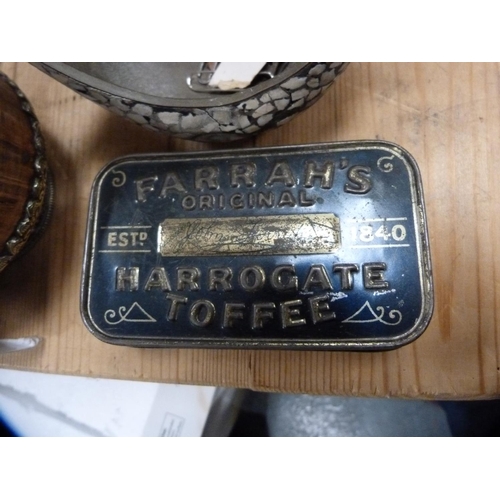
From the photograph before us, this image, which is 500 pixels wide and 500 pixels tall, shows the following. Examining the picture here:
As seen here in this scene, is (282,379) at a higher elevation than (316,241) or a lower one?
lower

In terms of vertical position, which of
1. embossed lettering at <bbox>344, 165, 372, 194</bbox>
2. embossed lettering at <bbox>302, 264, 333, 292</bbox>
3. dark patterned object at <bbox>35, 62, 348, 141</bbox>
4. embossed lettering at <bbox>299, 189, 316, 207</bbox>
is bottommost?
embossed lettering at <bbox>302, 264, 333, 292</bbox>

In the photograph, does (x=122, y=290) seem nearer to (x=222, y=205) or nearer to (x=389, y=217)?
(x=222, y=205)

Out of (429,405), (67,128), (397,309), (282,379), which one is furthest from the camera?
(429,405)

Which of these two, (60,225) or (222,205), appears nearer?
(222,205)

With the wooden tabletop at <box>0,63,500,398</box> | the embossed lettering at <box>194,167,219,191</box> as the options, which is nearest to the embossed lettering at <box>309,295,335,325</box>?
the wooden tabletop at <box>0,63,500,398</box>

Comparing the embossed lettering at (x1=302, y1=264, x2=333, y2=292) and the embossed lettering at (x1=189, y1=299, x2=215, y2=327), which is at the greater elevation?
the embossed lettering at (x1=302, y1=264, x2=333, y2=292)

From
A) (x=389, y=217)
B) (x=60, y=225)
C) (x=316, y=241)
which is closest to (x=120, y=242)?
(x=60, y=225)

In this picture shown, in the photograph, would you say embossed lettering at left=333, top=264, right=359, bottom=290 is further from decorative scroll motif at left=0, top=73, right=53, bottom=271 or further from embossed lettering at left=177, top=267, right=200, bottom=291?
decorative scroll motif at left=0, top=73, right=53, bottom=271
